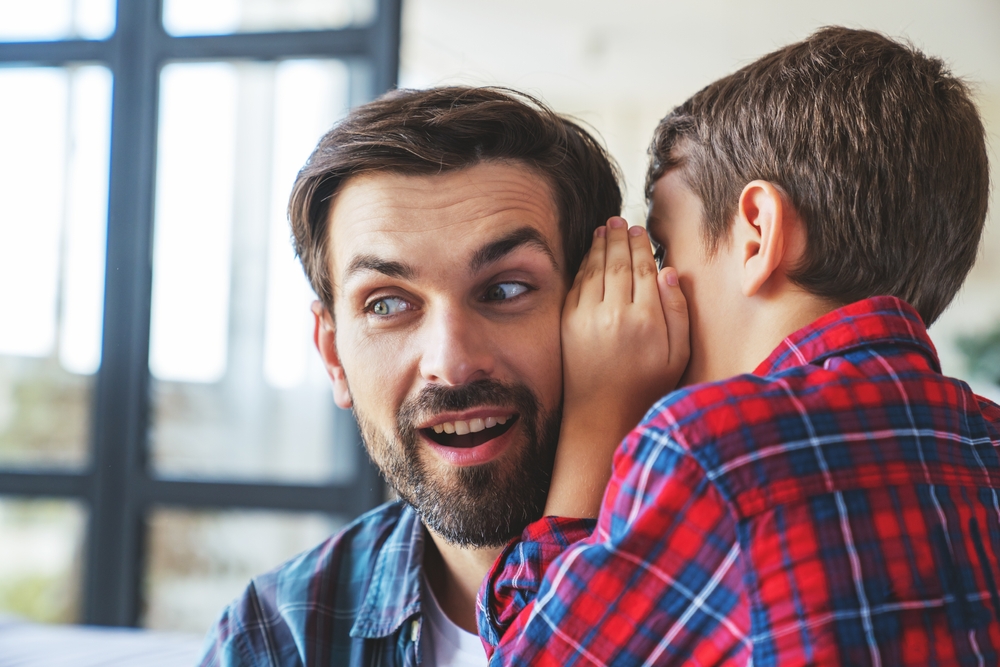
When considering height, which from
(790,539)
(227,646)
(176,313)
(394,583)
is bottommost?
(227,646)

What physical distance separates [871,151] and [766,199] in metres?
0.14

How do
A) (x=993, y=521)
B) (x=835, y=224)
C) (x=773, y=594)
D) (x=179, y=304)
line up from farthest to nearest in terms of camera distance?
(x=179, y=304) → (x=835, y=224) → (x=993, y=521) → (x=773, y=594)

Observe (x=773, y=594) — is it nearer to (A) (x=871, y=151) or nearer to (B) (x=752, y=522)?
(B) (x=752, y=522)

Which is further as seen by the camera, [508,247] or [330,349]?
[330,349]

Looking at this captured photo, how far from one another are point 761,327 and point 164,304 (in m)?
2.97

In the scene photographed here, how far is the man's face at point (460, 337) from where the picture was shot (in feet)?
3.89

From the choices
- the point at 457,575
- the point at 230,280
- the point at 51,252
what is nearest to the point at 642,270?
the point at 457,575

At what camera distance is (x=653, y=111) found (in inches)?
212

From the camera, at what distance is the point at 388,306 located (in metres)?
1.28

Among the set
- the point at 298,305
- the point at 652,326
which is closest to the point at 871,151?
the point at 652,326

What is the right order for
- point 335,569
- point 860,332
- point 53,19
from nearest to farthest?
point 860,332
point 335,569
point 53,19

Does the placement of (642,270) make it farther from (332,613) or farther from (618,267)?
(332,613)

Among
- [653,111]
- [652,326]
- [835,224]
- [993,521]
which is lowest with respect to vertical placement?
[993,521]

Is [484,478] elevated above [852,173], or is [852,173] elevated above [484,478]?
[852,173]
